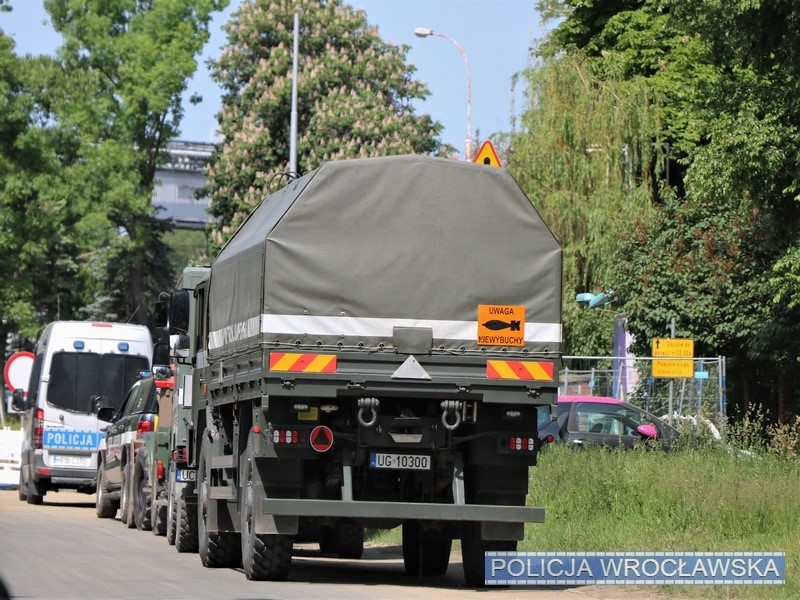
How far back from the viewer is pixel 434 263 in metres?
13.9

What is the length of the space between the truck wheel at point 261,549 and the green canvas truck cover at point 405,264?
4.05 feet

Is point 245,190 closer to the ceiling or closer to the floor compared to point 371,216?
closer to the ceiling

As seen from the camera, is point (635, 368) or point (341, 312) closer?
point (341, 312)

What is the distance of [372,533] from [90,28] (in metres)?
40.8

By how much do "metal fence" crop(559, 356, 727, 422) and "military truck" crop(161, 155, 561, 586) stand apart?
49.7 feet

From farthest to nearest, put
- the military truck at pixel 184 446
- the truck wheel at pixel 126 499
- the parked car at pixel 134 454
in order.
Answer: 1. the truck wheel at pixel 126 499
2. the parked car at pixel 134 454
3. the military truck at pixel 184 446

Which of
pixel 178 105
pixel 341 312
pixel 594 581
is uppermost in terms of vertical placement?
pixel 178 105

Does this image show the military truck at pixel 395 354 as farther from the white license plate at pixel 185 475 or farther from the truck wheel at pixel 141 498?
the truck wheel at pixel 141 498

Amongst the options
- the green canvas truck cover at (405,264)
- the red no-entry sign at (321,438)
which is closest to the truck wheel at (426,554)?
the red no-entry sign at (321,438)

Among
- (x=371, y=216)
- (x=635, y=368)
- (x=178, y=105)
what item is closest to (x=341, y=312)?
(x=371, y=216)

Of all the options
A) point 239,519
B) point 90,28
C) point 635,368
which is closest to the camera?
point 239,519

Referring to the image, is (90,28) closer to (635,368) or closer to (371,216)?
(635,368)

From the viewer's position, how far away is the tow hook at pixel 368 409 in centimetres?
1353

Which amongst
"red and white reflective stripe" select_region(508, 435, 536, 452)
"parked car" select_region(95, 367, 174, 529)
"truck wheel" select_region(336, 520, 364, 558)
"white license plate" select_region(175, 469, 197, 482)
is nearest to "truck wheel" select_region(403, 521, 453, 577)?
"truck wheel" select_region(336, 520, 364, 558)
